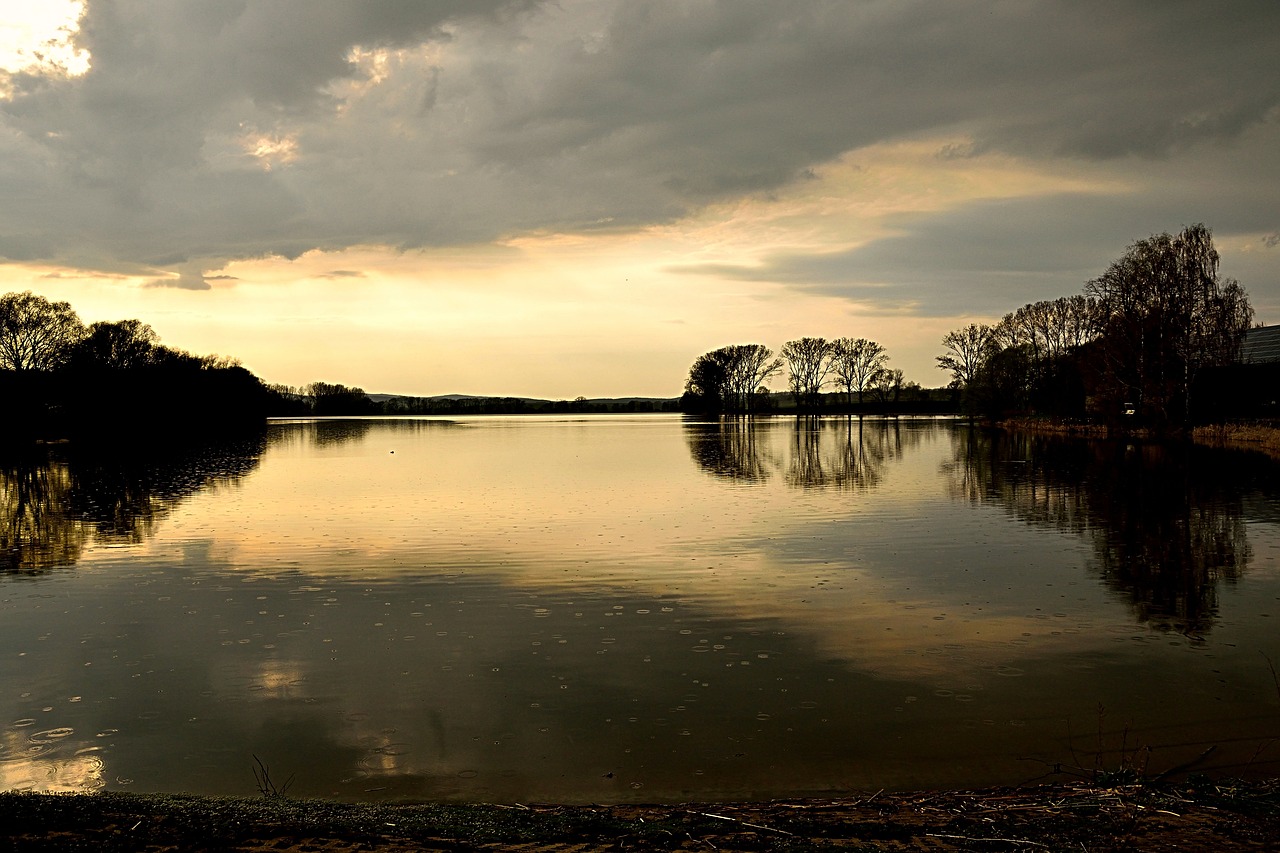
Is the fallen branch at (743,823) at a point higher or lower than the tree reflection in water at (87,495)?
lower

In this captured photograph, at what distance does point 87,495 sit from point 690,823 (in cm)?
2970

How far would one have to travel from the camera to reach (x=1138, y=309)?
2296 inches

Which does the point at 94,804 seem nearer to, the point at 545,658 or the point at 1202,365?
the point at 545,658

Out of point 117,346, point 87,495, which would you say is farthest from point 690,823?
point 117,346

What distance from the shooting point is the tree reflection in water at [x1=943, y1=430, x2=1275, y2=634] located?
45.0 ft

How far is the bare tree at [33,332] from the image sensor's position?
81938mm

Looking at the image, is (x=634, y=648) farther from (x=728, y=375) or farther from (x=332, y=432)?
(x=728, y=375)

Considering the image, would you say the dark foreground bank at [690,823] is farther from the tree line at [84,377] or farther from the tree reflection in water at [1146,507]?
the tree line at [84,377]

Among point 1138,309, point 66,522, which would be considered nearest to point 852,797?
point 66,522

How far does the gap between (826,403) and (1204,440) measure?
147233mm

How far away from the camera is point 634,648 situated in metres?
10.5

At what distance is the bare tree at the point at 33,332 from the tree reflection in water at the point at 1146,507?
85823 mm

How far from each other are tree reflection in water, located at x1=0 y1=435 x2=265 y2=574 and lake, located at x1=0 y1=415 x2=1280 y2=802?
8.7 inches

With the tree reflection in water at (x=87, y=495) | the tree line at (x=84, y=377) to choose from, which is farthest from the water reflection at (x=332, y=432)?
the tree reflection in water at (x=87, y=495)
